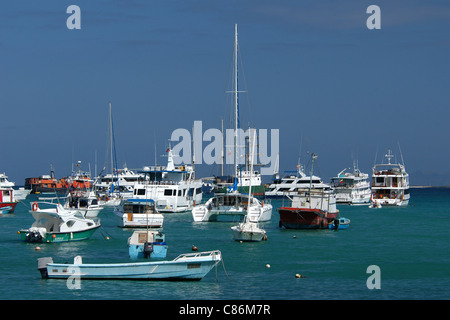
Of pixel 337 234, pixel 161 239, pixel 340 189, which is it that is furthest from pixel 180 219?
pixel 340 189

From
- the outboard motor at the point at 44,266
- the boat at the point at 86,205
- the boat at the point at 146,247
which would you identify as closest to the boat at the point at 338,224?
the boat at the point at 146,247

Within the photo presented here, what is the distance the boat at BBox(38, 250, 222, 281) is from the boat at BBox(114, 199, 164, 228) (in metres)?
30.0

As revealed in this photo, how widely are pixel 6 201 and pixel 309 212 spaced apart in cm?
4947

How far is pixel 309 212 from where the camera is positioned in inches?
2835

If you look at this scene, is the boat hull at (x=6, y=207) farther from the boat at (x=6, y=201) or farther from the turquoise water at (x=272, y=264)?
the turquoise water at (x=272, y=264)

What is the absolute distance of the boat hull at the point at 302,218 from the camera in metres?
72.1

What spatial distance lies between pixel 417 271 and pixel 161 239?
1691cm

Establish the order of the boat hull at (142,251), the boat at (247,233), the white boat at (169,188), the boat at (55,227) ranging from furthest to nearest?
1. the white boat at (169,188)
2. the boat at (247,233)
3. the boat at (55,227)
4. the boat hull at (142,251)

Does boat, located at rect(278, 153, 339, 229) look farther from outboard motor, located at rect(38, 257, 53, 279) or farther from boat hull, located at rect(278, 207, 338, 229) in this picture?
outboard motor, located at rect(38, 257, 53, 279)

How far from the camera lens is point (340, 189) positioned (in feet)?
481

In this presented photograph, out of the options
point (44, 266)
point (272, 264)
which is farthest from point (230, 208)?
point (44, 266)

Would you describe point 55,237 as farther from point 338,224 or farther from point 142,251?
point 338,224

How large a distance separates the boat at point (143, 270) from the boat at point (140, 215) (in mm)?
30017
